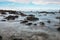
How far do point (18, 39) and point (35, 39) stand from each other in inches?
65.3

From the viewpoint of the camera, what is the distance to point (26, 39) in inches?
543

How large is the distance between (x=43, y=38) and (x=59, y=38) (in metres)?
1.63

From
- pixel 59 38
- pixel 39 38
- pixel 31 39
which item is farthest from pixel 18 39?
pixel 59 38

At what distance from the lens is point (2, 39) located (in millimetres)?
13500

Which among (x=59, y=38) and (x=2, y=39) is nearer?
(x=2, y=39)

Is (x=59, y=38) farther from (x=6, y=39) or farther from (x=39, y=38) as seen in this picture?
(x=6, y=39)

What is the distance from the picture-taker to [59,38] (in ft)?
47.2

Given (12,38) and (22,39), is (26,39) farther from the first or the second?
(12,38)

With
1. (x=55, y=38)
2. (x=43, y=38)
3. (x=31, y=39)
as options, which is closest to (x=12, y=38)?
(x=31, y=39)

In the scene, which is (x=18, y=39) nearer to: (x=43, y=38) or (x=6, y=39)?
(x=6, y=39)

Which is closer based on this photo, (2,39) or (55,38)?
(2,39)

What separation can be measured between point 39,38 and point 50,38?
1.09 meters

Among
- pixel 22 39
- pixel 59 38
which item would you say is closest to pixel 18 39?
pixel 22 39

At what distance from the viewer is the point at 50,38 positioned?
46.6ft
